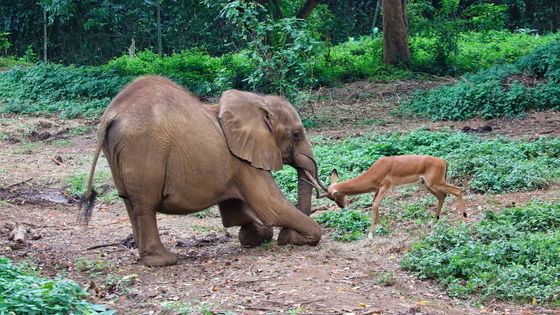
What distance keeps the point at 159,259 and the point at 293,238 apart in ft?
4.74

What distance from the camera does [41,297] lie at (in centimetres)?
681

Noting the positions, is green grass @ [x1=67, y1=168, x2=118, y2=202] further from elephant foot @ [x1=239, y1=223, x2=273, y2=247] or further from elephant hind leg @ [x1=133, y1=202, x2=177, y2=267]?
elephant hind leg @ [x1=133, y1=202, x2=177, y2=267]

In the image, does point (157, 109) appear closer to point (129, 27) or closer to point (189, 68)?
point (189, 68)

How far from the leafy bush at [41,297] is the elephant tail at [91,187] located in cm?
223

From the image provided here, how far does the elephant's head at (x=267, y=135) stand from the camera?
32.0 ft

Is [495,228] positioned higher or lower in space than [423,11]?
lower

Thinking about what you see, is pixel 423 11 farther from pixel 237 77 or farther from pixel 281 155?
pixel 281 155

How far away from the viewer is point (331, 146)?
15633 millimetres

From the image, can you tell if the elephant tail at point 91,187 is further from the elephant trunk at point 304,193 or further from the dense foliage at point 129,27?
the dense foliage at point 129,27

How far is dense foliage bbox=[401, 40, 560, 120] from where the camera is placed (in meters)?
17.2

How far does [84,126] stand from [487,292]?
12.8 m

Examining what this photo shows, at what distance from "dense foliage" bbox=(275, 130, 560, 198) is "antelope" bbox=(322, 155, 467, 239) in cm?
129

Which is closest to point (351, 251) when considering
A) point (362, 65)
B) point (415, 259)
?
point (415, 259)

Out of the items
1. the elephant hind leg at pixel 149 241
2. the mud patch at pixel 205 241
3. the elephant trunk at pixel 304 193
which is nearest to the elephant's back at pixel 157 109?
the elephant hind leg at pixel 149 241
